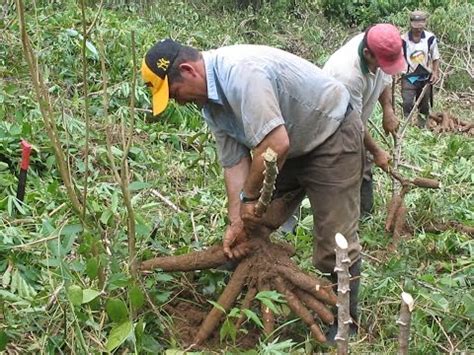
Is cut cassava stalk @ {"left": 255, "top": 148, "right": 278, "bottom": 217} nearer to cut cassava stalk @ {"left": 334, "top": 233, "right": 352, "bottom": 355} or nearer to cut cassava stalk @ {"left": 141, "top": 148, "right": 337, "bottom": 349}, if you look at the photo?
cut cassava stalk @ {"left": 141, "top": 148, "right": 337, "bottom": 349}

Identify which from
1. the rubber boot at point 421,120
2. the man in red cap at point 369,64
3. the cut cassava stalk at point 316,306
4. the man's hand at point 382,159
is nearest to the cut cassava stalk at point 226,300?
the cut cassava stalk at point 316,306

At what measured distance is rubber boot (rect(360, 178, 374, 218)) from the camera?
16.4 feet

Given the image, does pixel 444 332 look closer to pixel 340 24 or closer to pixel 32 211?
pixel 32 211

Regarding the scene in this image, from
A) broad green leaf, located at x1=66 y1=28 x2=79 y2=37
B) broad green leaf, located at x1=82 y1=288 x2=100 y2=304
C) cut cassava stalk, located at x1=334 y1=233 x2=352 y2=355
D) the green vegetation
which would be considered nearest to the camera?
cut cassava stalk, located at x1=334 y1=233 x2=352 y2=355

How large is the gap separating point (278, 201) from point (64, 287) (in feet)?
3.54

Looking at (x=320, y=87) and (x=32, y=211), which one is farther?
(x=32, y=211)

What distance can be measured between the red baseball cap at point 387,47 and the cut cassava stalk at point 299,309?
1522 millimetres

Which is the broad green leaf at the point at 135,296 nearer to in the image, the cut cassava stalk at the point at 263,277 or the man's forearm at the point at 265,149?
the cut cassava stalk at the point at 263,277

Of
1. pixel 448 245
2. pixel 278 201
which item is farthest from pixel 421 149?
pixel 278 201

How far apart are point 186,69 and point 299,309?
112cm

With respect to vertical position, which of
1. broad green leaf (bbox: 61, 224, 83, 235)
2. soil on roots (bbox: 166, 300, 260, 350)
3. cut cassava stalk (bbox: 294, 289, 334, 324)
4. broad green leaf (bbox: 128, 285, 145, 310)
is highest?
broad green leaf (bbox: 61, 224, 83, 235)

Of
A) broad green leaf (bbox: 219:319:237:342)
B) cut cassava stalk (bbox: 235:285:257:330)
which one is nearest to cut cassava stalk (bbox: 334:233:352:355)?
broad green leaf (bbox: 219:319:237:342)

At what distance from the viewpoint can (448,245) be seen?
14.8 ft

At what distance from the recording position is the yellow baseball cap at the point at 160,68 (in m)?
3.03
